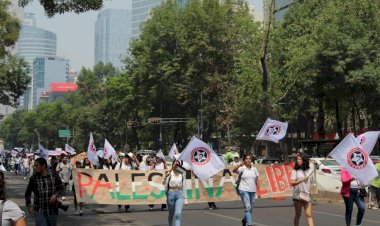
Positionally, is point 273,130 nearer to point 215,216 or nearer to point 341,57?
point 215,216

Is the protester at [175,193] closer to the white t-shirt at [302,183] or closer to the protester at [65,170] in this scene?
the white t-shirt at [302,183]

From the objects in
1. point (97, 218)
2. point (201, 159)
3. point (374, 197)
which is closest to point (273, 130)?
point (374, 197)

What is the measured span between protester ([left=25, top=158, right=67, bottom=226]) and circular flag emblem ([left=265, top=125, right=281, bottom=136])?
517 inches

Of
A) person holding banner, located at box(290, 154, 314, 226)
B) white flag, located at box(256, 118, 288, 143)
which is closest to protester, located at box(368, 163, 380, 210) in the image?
white flag, located at box(256, 118, 288, 143)

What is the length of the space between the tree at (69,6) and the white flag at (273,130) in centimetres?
847

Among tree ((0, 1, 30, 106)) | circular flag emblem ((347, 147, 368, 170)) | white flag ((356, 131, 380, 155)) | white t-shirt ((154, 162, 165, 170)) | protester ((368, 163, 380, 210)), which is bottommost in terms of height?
protester ((368, 163, 380, 210))

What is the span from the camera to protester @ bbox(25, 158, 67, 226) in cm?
912

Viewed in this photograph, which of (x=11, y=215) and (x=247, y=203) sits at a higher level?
(x=11, y=215)

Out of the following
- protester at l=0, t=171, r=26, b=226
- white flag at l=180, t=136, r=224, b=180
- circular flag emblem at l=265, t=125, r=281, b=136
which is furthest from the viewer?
circular flag emblem at l=265, t=125, r=281, b=136

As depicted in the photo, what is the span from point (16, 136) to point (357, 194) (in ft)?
602

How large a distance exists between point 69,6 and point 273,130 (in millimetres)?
9167

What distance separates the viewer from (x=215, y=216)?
1681 cm

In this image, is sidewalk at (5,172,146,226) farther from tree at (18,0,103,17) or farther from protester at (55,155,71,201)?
tree at (18,0,103,17)

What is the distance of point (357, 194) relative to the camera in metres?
13.2
